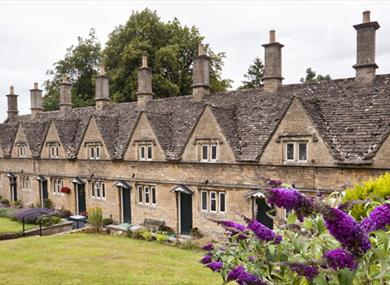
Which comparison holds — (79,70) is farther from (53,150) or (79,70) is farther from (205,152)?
(205,152)

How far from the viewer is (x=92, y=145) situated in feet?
98.0

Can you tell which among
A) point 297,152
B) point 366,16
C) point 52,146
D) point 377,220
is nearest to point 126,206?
point 52,146

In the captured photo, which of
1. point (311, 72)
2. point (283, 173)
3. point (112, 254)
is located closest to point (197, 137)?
point (283, 173)

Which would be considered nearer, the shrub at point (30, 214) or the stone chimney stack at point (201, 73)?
the stone chimney stack at point (201, 73)

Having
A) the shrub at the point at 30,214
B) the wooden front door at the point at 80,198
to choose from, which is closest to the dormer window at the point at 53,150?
the wooden front door at the point at 80,198

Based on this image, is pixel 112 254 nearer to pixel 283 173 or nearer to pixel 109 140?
pixel 283 173

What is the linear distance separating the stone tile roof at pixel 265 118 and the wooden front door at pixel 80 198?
320cm

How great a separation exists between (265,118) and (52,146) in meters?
21.4

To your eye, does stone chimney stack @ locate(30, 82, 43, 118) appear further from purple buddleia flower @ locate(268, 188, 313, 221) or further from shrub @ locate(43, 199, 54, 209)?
purple buddleia flower @ locate(268, 188, 313, 221)

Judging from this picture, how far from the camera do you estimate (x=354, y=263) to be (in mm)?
2732

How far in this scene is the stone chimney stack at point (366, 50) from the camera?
63.7ft

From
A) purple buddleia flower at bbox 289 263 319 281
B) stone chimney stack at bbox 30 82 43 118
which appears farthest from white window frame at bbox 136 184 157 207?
purple buddleia flower at bbox 289 263 319 281

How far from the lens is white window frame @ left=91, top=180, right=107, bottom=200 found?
29.3 meters

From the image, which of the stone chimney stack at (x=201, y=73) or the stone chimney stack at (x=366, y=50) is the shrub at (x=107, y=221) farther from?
the stone chimney stack at (x=366, y=50)
